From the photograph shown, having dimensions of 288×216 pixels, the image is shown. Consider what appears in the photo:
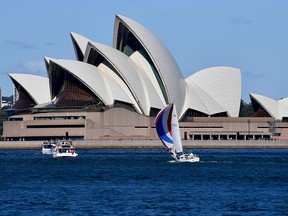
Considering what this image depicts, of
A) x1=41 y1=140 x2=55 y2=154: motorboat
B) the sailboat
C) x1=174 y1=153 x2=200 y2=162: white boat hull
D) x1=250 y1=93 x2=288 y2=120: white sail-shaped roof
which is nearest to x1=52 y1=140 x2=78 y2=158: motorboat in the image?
x1=41 y1=140 x2=55 y2=154: motorboat

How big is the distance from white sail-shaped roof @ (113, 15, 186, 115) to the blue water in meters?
46.5

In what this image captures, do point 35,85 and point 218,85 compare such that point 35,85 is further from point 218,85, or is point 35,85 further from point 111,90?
point 218,85


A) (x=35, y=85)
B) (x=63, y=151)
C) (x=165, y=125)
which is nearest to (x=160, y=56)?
(x=35, y=85)

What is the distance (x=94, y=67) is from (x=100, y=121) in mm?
7168

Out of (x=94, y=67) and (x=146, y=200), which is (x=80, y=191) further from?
(x=94, y=67)

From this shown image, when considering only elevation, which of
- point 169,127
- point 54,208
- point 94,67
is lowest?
point 54,208

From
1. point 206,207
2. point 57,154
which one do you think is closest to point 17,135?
point 57,154

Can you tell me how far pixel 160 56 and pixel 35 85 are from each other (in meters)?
19.0

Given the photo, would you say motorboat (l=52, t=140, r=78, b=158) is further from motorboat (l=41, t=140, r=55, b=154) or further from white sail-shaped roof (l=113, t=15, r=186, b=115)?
white sail-shaped roof (l=113, t=15, r=186, b=115)

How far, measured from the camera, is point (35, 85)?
126938 millimetres

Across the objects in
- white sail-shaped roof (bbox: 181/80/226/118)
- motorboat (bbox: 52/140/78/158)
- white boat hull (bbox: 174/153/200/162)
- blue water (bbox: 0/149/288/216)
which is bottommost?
blue water (bbox: 0/149/288/216)

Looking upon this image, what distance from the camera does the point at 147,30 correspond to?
11806 cm

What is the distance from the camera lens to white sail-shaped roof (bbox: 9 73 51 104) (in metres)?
125

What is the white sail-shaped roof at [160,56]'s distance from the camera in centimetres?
11556
